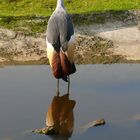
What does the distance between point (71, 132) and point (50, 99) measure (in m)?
1.31

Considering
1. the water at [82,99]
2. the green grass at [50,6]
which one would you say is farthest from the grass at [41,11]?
the water at [82,99]

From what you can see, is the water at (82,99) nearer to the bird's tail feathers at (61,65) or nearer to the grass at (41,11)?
the bird's tail feathers at (61,65)

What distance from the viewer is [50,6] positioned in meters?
14.5

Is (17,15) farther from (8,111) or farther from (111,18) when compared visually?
(8,111)

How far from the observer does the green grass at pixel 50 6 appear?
13648 mm

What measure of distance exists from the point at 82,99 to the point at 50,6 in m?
6.29

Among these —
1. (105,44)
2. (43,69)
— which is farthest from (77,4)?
(43,69)

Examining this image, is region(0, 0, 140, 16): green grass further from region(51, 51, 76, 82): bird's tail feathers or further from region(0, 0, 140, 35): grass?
region(51, 51, 76, 82): bird's tail feathers

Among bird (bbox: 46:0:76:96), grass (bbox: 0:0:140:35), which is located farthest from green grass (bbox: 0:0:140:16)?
bird (bbox: 46:0:76:96)

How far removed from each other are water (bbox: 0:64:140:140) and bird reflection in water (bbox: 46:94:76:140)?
8 centimetres

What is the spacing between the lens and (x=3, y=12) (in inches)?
545

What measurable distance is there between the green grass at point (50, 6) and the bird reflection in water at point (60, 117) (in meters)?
4.94

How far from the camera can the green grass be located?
13.6 metres

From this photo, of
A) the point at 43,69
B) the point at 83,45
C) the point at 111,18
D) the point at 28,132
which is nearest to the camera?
the point at 28,132
